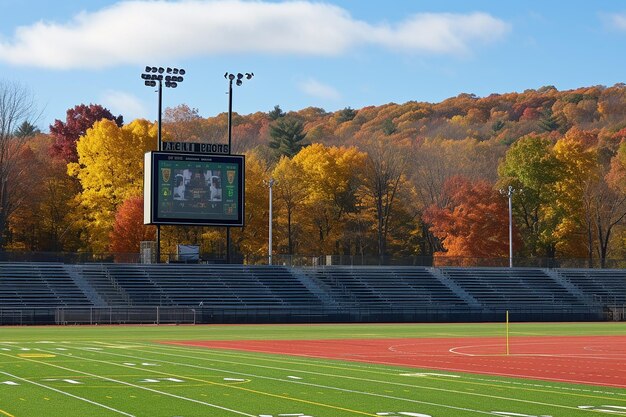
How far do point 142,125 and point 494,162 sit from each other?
131 feet

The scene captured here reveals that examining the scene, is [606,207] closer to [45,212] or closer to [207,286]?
[207,286]

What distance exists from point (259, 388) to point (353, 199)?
260 ft

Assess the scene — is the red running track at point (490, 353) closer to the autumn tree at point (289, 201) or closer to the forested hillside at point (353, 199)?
the forested hillside at point (353, 199)

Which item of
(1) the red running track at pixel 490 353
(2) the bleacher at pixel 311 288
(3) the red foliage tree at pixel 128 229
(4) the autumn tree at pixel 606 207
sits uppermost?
(4) the autumn tree at pixel 606 207

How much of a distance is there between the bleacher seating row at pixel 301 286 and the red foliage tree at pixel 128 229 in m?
12.5

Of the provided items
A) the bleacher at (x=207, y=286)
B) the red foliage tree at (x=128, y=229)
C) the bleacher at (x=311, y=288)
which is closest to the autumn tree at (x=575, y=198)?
the bleacher at (x=311, y=288)

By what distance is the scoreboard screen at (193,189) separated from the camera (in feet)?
211

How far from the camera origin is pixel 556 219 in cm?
9294

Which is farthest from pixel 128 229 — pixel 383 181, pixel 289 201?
pixel 383 181

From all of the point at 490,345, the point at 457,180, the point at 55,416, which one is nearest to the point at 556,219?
the point at 457,180

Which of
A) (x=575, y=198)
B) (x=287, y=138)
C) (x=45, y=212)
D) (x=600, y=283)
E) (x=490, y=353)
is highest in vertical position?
(x=287, y=138)

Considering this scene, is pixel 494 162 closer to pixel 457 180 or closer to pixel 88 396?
pixel 457 180

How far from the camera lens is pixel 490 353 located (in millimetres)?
32938

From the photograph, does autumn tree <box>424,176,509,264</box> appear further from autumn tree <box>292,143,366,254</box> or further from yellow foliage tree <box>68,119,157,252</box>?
yellow foliage tree <box>68,119,157,252</box>
